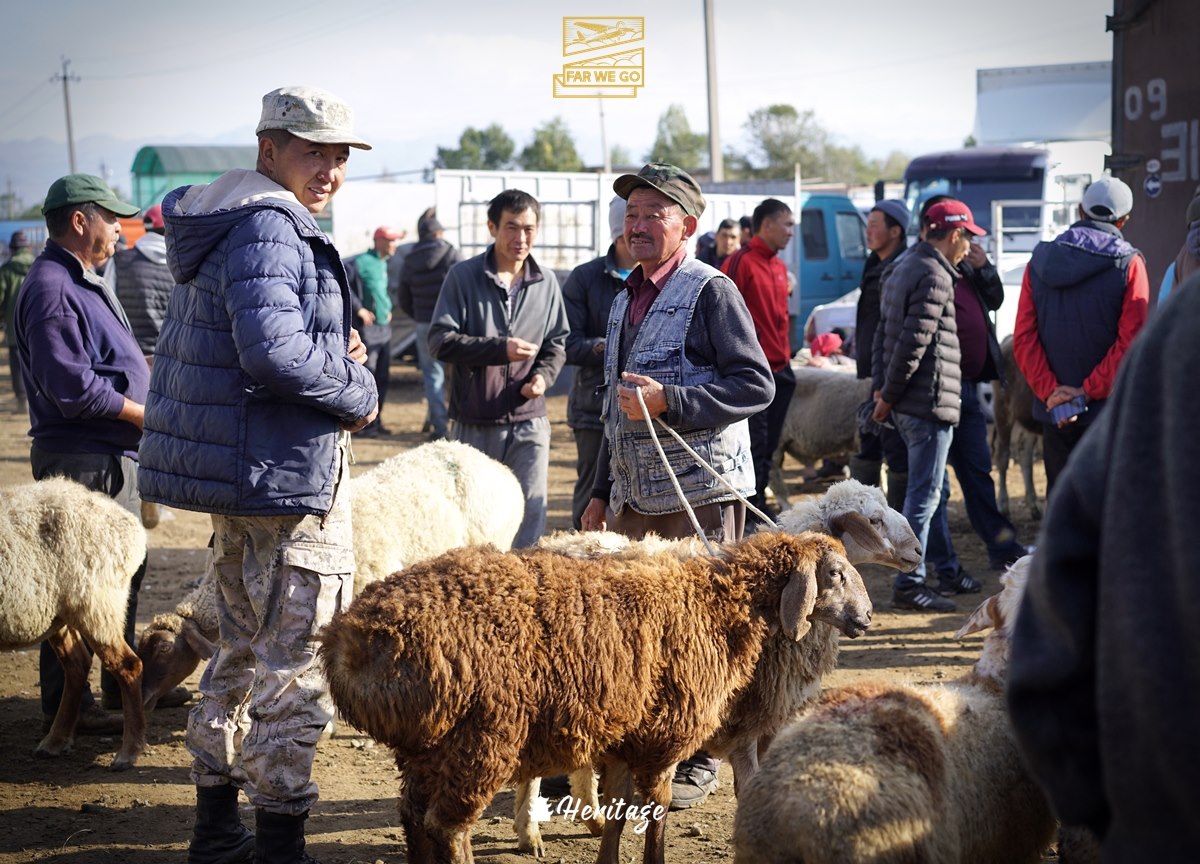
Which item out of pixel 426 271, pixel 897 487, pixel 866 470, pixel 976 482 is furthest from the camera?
pixel 426 271

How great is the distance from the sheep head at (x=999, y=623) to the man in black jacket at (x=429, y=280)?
8.24 m

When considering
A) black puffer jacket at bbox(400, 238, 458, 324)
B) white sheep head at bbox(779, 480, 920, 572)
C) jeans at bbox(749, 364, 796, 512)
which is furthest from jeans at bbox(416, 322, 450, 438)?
white sheep head at bbox(779, 480, 920, 572)

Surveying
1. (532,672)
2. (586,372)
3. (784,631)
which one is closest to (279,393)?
(532,672)

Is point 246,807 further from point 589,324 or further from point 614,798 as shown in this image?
point 589,324

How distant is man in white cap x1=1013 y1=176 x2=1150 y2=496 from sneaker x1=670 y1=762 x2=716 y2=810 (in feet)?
9.89

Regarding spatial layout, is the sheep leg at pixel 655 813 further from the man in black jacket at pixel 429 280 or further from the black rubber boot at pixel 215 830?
the man in black jacket at pixel 429 280

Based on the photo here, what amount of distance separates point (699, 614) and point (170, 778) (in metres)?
2.62

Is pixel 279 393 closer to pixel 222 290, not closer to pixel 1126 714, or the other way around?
pixel 222 290

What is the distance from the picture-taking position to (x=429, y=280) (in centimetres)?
1208

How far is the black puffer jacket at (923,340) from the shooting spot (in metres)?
6.59

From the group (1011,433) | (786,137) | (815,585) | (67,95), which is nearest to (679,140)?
(786,137)

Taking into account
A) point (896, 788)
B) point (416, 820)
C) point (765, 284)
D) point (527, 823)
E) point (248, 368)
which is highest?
point (765, 284)

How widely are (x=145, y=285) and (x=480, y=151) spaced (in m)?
50.6

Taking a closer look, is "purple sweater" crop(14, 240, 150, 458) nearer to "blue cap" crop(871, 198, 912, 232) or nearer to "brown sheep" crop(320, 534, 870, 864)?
"brown sheep" crop(320, 534, 870, 864)
